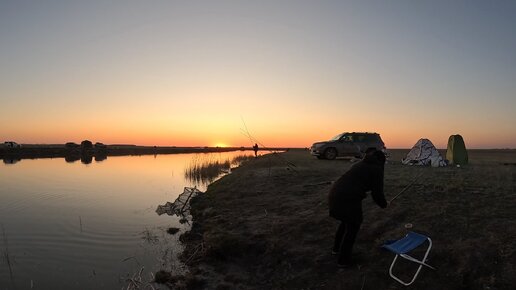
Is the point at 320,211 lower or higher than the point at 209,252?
higher

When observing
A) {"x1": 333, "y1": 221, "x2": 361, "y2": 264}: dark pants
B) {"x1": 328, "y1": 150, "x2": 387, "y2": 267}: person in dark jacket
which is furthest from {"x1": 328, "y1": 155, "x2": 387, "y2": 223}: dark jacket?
{"x1": 333, "y1": 221, "x2": 361, "y2": 264}: dark pants

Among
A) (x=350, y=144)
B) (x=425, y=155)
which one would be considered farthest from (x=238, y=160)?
(x=425, y=155)

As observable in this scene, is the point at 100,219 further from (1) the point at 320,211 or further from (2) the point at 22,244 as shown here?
(1) the point at 320,211

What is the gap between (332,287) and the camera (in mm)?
6809

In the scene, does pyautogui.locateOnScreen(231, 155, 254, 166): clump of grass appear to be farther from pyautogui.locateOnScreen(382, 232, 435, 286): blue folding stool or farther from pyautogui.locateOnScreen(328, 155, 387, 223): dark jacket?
pyautogui.locateOnScreen(382, 232, 435, 286): blue folding stool

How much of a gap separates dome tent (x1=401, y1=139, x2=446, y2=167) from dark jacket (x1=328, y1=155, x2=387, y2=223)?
16518 mm

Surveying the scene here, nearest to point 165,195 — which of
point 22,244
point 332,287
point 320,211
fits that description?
point 22,244

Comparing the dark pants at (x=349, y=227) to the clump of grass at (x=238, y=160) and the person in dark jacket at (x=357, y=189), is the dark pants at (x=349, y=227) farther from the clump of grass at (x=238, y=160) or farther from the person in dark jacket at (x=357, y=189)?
the clump of grass at (x=238, y=160)

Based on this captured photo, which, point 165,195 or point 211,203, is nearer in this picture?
point 211,203

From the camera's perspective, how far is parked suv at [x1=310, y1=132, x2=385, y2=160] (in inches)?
1110

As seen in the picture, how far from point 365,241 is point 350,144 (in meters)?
20.6

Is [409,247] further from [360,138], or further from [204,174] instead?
[204,174]

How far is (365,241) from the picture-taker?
8.32 m

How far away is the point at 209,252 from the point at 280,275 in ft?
7.01
